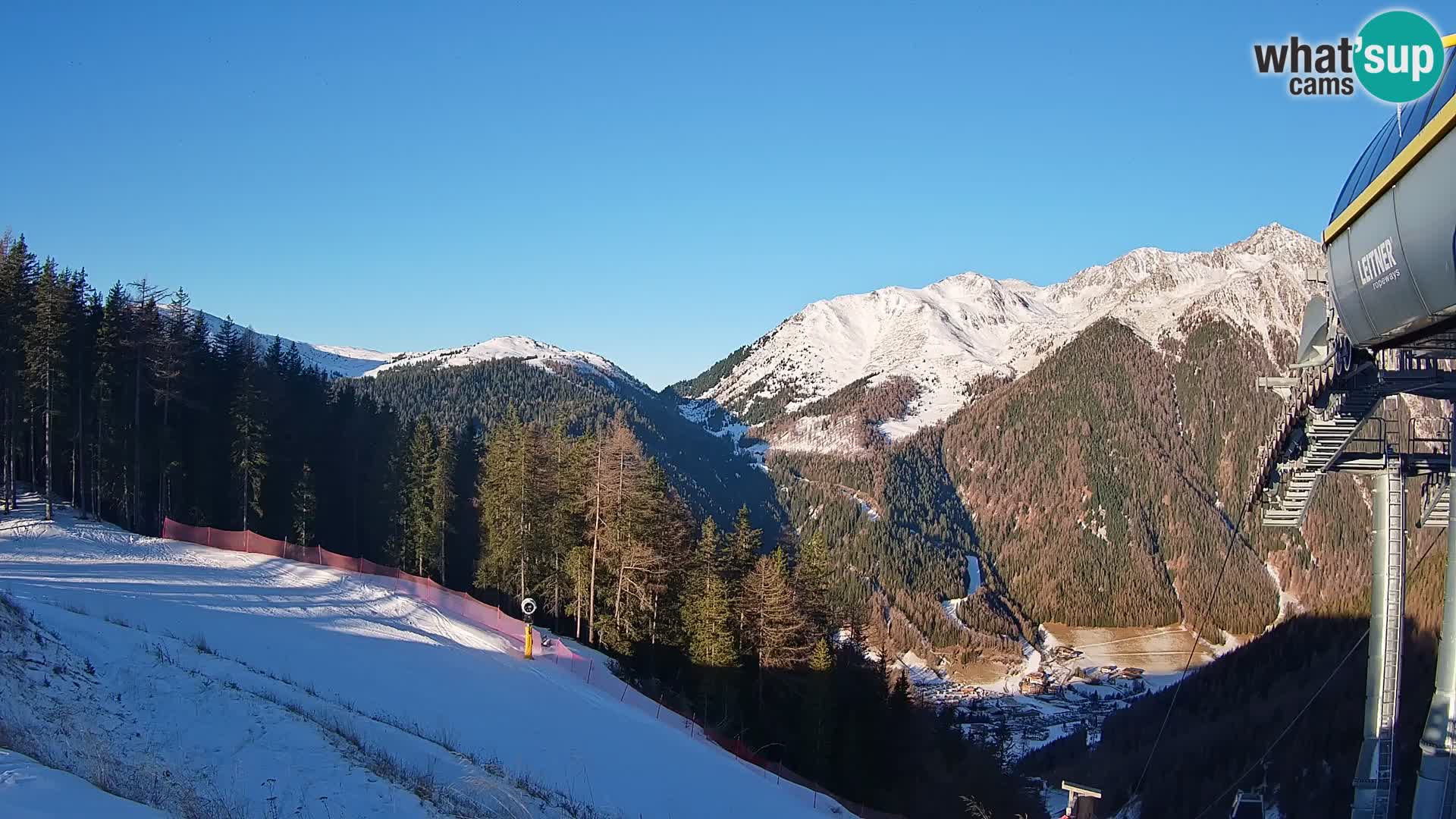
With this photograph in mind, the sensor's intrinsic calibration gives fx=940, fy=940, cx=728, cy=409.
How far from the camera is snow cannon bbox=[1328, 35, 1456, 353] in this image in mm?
8898

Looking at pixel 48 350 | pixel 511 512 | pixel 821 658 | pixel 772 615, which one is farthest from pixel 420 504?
pixel 821 658

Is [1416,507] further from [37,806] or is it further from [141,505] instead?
[141,505]

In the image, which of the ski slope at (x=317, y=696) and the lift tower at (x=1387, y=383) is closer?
the lift tower at (x=1387, y=383)

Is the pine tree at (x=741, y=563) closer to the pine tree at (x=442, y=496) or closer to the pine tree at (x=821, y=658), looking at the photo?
the pine tree at (x=821, y=658)

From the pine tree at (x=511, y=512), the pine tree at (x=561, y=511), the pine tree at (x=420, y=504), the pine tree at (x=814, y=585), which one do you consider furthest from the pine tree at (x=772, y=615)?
the pine tree at (x=420, y=504)

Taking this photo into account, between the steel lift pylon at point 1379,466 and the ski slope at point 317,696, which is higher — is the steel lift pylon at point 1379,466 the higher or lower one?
the higher one

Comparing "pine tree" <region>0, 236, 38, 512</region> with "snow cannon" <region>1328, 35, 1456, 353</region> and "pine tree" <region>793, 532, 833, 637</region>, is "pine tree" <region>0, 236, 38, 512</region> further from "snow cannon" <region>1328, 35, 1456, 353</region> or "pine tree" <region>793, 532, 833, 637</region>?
"snow cannon" <region>1328, 35, 1456, 353</region>

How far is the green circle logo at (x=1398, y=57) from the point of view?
34.1 ft

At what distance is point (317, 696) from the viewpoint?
684 inches

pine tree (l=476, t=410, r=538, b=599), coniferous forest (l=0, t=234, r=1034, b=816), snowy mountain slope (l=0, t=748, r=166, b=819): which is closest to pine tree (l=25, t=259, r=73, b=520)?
coniferous forest (l=0, t=234, r=1034, b=816)

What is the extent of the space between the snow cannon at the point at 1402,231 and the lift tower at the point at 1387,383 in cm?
2

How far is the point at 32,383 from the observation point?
36.9 meters

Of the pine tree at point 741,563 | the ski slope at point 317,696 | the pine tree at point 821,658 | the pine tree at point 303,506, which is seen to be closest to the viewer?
the ski slope at point 317,696

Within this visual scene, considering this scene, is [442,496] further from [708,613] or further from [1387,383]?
[1387,383]
